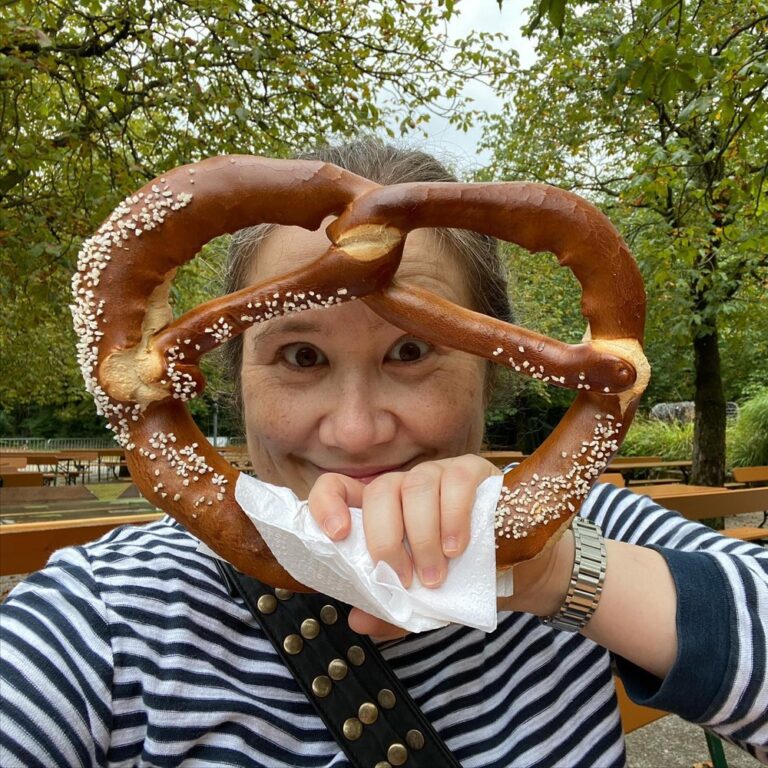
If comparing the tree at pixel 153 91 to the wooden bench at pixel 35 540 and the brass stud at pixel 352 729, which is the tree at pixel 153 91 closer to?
the wooden bench at pixel 35 540

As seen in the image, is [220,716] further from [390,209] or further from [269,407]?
[390,209]

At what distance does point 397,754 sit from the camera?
1146mm

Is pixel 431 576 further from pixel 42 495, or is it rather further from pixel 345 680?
pixel 42 495

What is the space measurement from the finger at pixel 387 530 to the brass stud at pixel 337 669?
387mm

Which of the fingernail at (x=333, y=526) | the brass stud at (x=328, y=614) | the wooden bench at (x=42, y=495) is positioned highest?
the fingernail at (x=333, y=526)

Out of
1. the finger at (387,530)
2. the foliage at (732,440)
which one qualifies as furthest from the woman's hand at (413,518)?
the foliage at (732,440)

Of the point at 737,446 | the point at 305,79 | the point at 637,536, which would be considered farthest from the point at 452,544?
the point at 737,446

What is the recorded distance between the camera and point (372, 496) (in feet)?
3.08

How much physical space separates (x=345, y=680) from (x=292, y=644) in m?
0.12

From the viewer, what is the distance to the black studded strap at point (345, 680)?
1.15 meters

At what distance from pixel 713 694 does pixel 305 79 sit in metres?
5.34

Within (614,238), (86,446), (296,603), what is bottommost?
(86,446)

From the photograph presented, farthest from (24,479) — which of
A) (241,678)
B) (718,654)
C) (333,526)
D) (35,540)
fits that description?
(718,654)

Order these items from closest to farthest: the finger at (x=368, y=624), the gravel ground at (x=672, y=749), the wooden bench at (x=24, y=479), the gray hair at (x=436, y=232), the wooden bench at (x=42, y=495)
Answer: the finger at (x=368, y=624), the gray hair at (x=436, y=232), the gravel ground at (x=672, y=749), the wooden bench at (x=42, y=495), the wooden bench at (x=24, y=479)
